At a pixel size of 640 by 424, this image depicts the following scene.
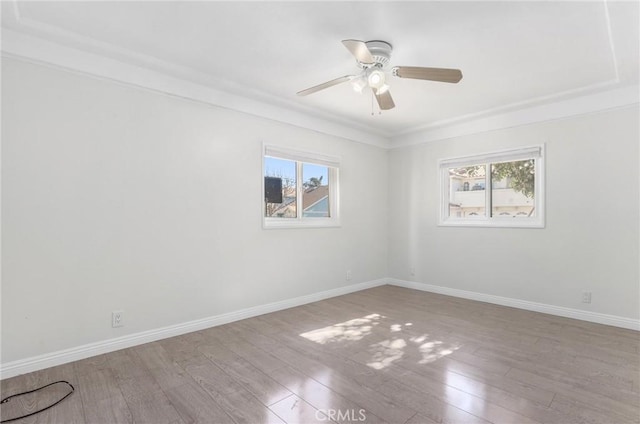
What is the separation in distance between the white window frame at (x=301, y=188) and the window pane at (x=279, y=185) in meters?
0.06

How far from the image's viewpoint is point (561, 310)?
357 cm

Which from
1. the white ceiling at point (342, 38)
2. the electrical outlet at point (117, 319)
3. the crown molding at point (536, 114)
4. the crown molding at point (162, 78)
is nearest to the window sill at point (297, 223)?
the crown molding at point (162, 78)

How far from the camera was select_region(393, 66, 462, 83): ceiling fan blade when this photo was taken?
7.35 feet

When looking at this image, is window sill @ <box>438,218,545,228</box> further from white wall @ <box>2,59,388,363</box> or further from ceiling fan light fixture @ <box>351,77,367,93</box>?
ceiling fan light fixture @ <box>351,77,367,93</box>

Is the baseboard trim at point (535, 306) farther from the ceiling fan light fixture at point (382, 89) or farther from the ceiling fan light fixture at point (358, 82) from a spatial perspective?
the ceiling fan light fixture at point (358, 82)

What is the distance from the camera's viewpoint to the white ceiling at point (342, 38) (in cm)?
206

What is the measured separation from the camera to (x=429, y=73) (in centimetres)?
229

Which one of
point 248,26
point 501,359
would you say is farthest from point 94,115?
point 501,359

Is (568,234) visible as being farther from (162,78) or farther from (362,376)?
(162,78)

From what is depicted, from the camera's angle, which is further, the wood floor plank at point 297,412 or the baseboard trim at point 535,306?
the baseboard trim at point 535,306

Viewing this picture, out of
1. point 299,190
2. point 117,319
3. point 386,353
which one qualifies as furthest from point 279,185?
point 386,353

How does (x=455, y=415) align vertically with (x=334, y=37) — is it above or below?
below

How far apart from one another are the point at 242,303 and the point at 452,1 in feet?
10.5

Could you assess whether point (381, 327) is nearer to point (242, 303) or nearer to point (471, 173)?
point (242, 303)
